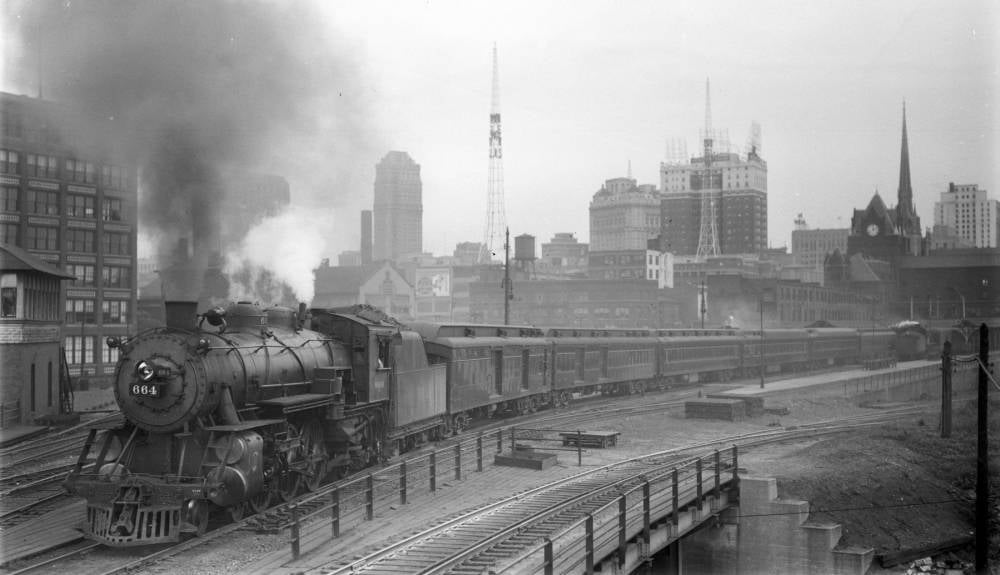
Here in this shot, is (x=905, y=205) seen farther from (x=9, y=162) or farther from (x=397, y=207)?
(x=9, y=162)

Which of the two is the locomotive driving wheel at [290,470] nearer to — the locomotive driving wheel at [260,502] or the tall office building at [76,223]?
the locomotive driving wheel at [260,502]

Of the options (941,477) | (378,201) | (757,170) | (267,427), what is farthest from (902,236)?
(267,427)

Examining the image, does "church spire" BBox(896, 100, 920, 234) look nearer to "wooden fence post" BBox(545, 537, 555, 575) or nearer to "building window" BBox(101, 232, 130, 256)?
"building window" BBox(101, 232, 130, 256)

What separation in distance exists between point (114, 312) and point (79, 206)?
6310mm

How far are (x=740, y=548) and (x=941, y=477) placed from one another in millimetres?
11480

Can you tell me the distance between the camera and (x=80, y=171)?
147 ft

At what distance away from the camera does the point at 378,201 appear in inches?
3819

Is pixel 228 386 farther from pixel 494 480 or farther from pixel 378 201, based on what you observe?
pixel 378 201

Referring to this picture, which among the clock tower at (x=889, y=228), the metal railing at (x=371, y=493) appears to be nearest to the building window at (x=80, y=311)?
the metal railing at (x=371, y=493)

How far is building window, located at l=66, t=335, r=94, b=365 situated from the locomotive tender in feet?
92.0

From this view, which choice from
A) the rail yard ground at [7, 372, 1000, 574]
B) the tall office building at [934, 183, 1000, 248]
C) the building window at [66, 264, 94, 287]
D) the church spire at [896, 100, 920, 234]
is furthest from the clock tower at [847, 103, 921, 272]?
the building window at [66, 264, 94, 287]

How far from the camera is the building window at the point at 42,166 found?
138 feet

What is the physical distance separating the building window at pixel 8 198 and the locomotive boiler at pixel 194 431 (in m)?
31.4

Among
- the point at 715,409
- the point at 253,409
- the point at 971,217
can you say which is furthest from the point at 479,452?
the point at 971,217
